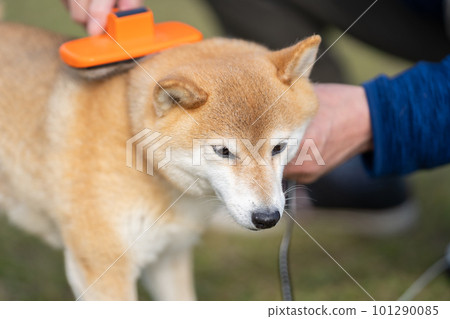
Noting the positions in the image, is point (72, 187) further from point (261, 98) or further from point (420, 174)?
point (420, 174)

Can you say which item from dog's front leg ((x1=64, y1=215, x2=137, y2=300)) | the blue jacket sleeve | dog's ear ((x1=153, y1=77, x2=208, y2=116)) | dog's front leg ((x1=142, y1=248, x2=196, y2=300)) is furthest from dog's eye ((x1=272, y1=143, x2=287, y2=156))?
dog's front leg ((x1=142, y1=248, x2=196, y2=300))

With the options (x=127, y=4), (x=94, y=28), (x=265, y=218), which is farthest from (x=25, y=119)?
(x=265, y=218)

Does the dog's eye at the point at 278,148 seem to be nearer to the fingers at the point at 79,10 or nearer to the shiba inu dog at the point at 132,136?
the shiba inu dog at the point at 132,136

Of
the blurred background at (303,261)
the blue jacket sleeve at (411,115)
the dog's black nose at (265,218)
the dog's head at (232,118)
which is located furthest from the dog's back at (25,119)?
the blue jacket sleeve at (411,115)

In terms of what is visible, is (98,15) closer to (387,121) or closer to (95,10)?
(95,10)

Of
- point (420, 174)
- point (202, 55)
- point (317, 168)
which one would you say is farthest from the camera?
point (420, 174)

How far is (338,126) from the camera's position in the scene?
1.98m

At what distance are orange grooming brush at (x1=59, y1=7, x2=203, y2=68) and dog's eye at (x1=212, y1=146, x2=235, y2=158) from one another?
0.36m

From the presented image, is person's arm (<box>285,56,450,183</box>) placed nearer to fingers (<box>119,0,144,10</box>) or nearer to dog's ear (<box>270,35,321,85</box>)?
dog's ear (<box>270,35,321,85</box>)

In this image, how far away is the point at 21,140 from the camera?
2000 millimetres

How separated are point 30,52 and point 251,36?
3.61 ft

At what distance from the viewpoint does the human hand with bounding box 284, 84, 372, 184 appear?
1949 millimetres

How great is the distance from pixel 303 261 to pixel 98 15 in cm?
132
